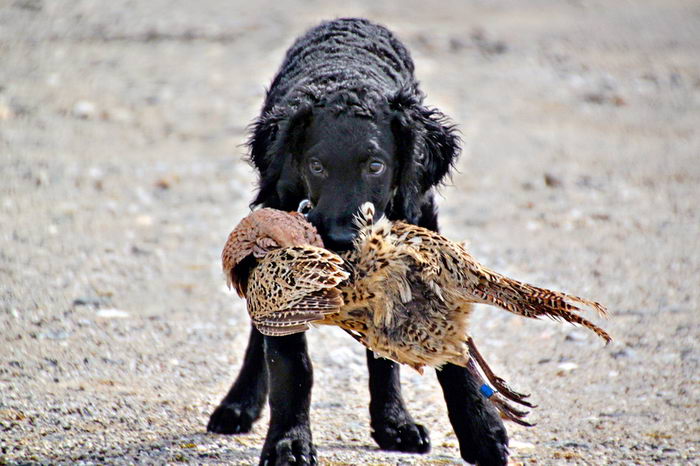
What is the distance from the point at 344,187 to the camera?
4020 mm

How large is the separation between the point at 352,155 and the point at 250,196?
3759mm

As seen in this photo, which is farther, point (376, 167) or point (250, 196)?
point (250, 196)

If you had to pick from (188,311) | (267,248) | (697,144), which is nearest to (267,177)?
(267,248)

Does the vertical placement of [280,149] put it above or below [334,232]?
above

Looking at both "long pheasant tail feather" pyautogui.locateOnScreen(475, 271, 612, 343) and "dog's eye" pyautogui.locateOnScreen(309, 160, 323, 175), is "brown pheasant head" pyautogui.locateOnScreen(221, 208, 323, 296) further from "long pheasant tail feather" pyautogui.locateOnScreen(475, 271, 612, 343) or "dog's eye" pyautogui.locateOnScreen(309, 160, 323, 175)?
"long pheasant tail feather" pyautogui.locateOnScreen(475, 271, 612, 343)

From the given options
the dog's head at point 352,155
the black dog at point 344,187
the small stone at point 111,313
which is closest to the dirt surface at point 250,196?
the small stone at point 111,313

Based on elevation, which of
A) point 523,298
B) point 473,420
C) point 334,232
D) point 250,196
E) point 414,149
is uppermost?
point 250,196

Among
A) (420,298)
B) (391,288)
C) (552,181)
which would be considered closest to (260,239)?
(391,288)

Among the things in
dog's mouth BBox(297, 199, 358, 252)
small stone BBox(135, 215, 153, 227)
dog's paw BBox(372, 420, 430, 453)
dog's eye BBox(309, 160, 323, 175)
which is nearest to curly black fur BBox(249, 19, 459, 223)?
dog's eye BBox(309, 160, 323, 175)

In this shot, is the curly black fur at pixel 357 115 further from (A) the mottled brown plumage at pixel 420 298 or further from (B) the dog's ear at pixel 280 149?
(A) the mottled brown plumage at pixel 420 298

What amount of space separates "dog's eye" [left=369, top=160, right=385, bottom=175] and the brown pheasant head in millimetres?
559

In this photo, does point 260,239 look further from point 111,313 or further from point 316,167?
point 111,313

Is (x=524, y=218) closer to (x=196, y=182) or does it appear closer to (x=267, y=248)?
(x=196, y=182)

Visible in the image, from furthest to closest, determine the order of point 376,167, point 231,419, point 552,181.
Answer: point 552,181 → point 231,419 → point 376,167
